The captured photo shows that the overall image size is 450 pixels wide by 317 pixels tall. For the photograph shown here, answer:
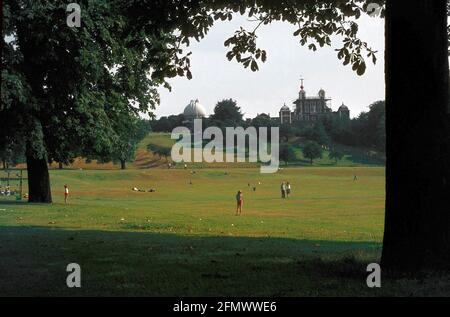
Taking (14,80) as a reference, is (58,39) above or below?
above

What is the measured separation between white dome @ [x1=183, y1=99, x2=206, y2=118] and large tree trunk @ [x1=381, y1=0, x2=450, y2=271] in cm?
18098

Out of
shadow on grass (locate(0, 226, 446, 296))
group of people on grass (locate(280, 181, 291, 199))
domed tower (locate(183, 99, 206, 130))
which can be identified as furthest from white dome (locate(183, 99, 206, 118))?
shadow on grass (locate(0, 226, 446, 296))

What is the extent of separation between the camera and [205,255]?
1217cm

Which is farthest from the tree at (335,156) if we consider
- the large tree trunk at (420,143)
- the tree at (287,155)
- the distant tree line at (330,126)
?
the large tree trunk at (420,143)

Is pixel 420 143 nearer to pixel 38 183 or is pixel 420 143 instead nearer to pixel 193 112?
pixel 38 183

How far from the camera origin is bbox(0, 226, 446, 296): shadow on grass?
8.30m

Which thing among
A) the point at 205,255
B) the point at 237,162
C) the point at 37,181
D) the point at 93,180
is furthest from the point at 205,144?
the point at 205,255

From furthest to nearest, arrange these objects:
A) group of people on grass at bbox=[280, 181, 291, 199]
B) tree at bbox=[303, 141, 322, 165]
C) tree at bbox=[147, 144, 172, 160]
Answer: tree at bbox=[147, 144, 172, 160] < tree at bbox=[303, 141, 322, 165] < group of people on grass at bbox=[280, 181, 291, 199]

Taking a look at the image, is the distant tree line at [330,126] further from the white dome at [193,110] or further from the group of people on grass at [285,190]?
the group of people on grass at [285,190]

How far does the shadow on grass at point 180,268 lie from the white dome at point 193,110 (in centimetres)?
17647

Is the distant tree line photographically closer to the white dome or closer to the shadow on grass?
the white dome

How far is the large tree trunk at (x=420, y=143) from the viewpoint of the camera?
364 inches
